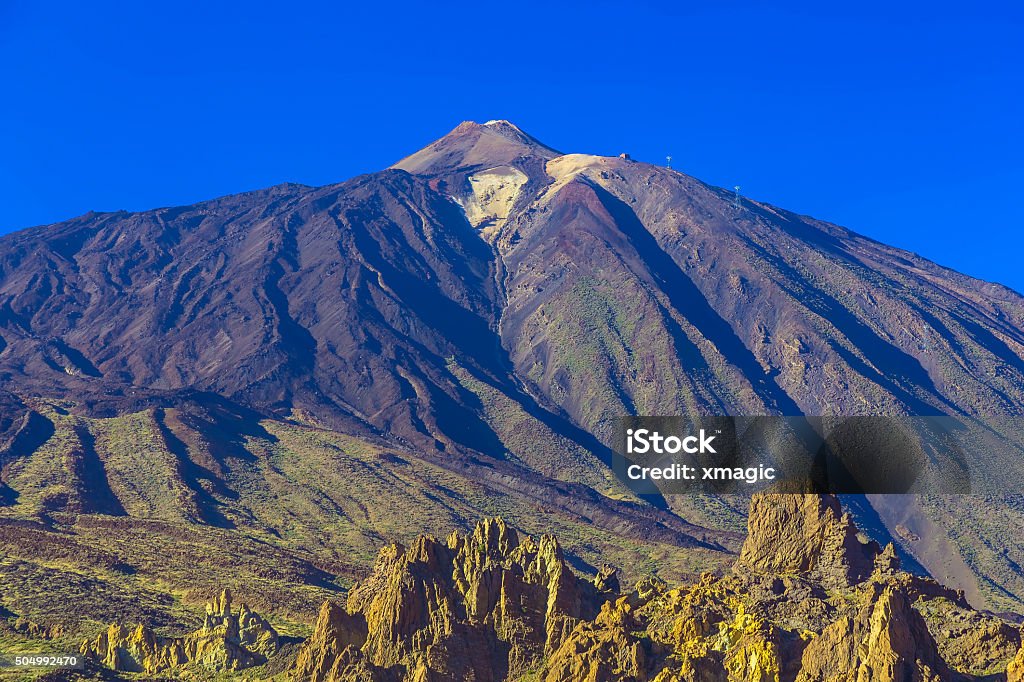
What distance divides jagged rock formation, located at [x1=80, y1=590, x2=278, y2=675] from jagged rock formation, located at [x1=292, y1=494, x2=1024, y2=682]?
847cm

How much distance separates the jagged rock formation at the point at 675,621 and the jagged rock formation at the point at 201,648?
27.8 ft

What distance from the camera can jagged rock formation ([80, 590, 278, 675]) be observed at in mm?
83062

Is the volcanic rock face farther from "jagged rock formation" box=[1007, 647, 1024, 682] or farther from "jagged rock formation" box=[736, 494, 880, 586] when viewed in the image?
"jagged rock formation" box=[1007, 647, 1024, 682]

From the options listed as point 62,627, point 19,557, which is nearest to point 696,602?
point 62,627

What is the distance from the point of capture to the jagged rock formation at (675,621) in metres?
57.3

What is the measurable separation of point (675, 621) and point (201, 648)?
29900 mm

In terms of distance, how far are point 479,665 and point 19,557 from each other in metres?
96.3

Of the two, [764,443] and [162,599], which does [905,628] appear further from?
[764,443]

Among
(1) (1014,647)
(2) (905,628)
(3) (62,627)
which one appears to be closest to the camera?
(2) (905,628)

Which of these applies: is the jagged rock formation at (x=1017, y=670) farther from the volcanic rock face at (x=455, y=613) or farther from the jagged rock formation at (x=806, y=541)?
the volcanic rock face at (x=455, y=613)

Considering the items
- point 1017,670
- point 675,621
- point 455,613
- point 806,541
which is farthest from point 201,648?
point 1017,670

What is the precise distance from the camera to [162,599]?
A: 476ft

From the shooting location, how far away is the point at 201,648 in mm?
86000

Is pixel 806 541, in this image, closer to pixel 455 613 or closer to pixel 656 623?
pixel 656 623
